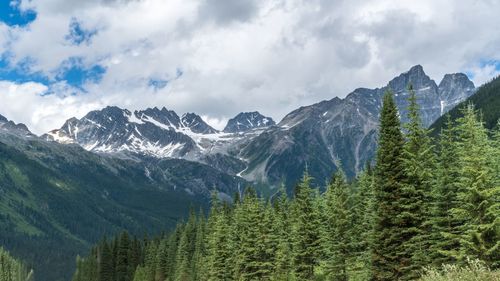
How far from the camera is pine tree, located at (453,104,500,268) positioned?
33.3m

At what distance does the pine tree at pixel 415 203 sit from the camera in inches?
1535

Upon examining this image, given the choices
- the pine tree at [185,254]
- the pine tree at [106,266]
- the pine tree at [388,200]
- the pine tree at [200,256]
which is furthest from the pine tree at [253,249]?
the pine tree at [106,266]

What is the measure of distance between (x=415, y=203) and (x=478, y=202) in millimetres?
Answer: 5378

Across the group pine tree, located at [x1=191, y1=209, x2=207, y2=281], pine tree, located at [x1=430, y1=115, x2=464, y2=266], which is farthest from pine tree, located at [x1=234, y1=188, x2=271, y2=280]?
pine tree, located at [x1=430, y1=115, x2=464, y2=266]

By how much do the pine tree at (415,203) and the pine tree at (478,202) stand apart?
3499 millimetres

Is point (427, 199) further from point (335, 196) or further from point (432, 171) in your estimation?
point (335, 196)

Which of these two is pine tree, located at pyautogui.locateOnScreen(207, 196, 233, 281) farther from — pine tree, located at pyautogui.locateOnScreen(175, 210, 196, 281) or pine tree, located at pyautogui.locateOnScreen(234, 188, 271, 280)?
pine tree, located at pyautogui.locateOnScreen(175, 210, 196, 281)

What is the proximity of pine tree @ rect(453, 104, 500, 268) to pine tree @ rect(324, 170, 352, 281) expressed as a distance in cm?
2046

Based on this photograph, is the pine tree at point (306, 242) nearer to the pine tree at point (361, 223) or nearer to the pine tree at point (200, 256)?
the pine tree at point (361, 223)

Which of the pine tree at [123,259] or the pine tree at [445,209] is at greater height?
the pine tree at [123,259]

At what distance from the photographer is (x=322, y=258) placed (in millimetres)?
64875

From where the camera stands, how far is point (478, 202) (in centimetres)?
3478

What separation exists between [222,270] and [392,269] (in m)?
41.8

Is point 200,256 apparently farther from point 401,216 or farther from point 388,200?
point 401,216
